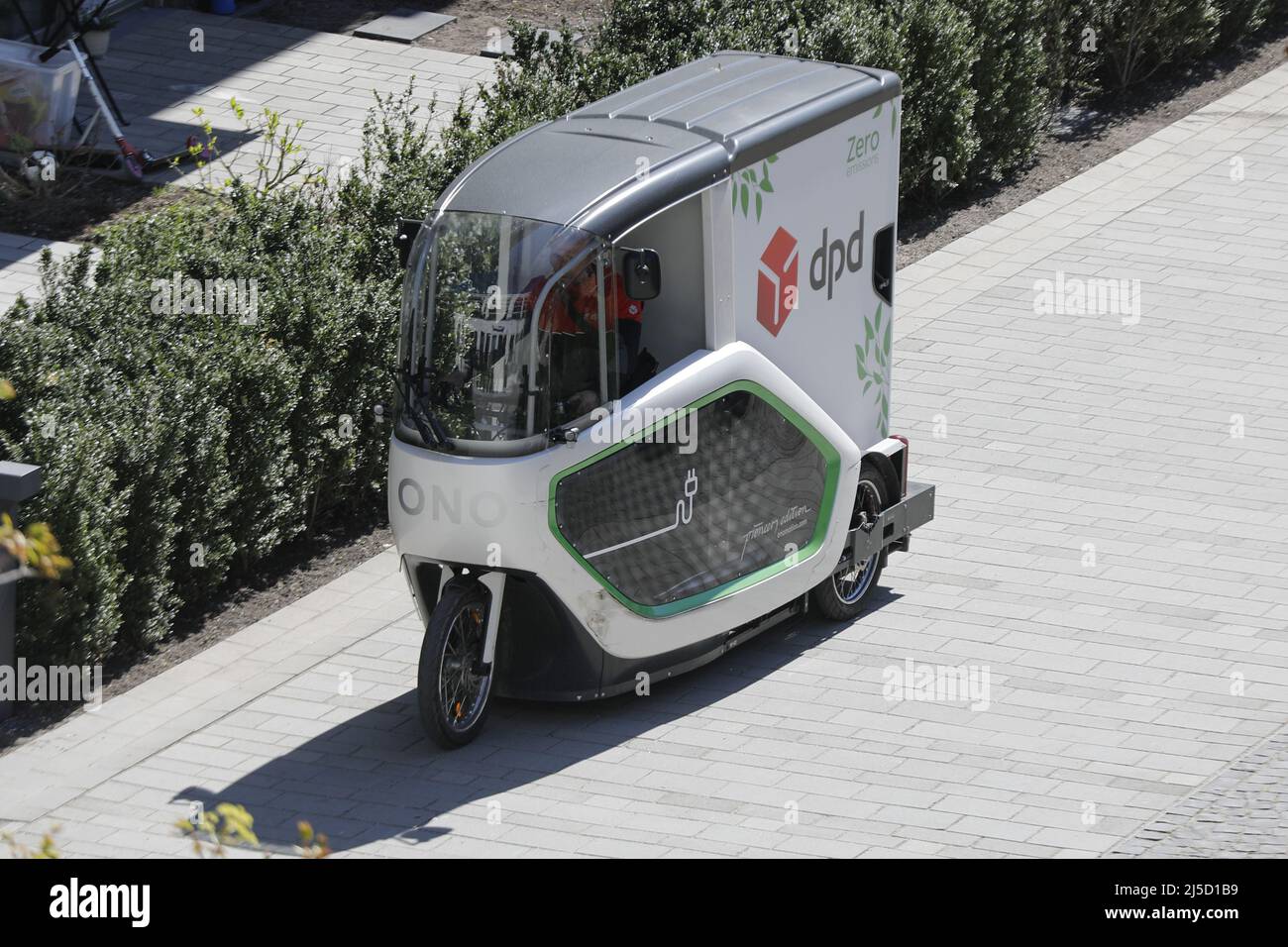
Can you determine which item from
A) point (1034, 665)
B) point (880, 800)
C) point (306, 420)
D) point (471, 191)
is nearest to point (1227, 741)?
point (1034, 665)

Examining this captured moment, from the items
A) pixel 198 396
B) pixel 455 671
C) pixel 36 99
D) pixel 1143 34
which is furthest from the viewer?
pixel 1143 34

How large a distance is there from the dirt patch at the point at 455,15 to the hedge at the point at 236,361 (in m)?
4.64

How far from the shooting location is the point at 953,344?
14562 mm

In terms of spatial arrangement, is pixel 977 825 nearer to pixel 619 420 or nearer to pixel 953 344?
pixel 619 420

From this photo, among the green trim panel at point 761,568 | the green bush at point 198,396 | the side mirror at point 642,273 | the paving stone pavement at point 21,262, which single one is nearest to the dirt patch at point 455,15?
the paving stone pavement at point 21,262

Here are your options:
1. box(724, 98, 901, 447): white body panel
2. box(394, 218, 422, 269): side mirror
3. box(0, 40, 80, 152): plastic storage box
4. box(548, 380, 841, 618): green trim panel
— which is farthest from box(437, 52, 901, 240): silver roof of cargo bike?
box(0, 40, 80, 152): plastic storage box

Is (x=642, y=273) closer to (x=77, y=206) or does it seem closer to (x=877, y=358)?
(x=877, y=358)

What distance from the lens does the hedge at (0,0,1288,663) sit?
32.5 feet

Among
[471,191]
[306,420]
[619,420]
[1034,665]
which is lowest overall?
[1034,665]

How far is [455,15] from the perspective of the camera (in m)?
19.9

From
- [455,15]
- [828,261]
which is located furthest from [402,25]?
[828,261]

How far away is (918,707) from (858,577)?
1.25 m
